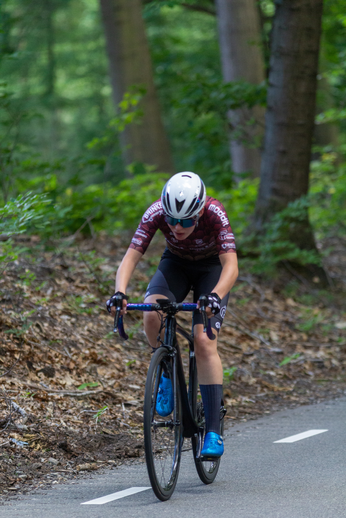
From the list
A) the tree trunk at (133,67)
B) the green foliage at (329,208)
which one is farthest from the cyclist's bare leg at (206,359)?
the tree trunk at (133,67)

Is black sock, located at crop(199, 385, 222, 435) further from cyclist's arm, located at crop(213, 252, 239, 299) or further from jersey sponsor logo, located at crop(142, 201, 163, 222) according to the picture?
jersey sponsor logo, located at crop(142, 201, 163, 222)

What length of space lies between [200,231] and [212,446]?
5.08 feet

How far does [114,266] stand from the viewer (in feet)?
34.9

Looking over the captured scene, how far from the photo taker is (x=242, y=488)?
4961 mm

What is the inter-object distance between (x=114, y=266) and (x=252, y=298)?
2.53 metres

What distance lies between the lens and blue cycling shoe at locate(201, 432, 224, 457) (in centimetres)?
497

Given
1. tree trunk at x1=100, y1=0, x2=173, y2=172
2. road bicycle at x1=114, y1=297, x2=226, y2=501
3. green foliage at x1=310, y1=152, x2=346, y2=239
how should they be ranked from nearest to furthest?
road bicycle at x1=114, y1=297, x2=226, y2=501 < green foliage at x1=310, y1=152, x2=346, y2=239 < tree trunk at x1=100, y1=0, x2=173, y2=172

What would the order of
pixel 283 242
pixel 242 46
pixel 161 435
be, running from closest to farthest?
pixel 161 435 < pixel 283 242 < pixel 242 46

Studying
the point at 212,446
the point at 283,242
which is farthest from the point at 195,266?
the point at 283,242

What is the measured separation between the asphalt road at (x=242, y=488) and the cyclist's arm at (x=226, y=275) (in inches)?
53.2

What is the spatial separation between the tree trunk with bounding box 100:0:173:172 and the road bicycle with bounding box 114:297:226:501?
40.8 feet

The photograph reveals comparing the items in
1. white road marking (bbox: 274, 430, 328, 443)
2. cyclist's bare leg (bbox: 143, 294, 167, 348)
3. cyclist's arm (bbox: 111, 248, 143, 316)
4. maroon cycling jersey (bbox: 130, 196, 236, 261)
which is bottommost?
white road marking (bbox: 274, 430, 328, 443)

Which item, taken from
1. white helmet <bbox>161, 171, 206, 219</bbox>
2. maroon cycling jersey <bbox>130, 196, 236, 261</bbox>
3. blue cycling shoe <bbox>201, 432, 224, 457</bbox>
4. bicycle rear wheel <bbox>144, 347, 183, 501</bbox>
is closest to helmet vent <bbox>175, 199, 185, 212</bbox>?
white helmet <bbox>161, 171, 206, 219</bbox>

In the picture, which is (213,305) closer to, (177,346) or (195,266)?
(177,346)
